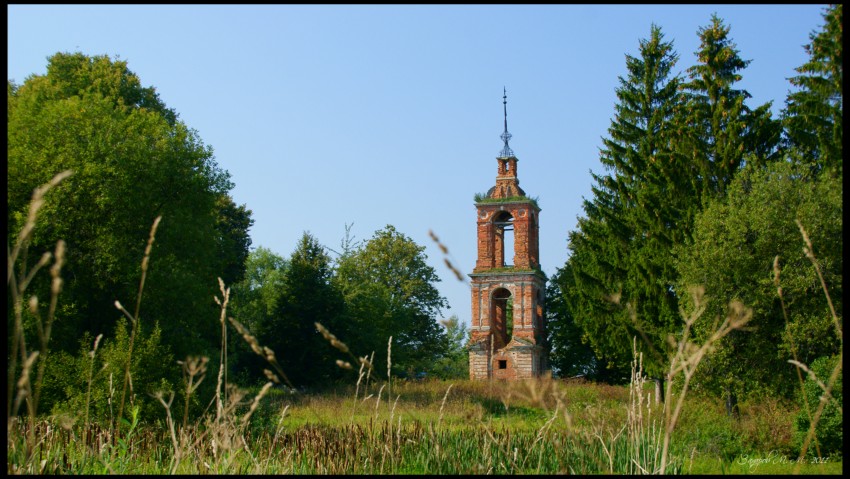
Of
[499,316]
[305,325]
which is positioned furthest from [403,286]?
[305,325]

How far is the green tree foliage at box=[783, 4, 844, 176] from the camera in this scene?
19406 mm

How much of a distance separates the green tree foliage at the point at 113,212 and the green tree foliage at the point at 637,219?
1284cm

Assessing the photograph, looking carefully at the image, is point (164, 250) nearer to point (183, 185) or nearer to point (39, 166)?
point (183, 185)

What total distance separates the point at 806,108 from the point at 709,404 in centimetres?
779

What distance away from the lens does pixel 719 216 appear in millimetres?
22250

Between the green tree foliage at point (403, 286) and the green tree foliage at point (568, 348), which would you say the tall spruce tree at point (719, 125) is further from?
the green tree foliage at point (403, 286)

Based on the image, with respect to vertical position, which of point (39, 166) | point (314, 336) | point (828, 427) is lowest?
point (828, 427)

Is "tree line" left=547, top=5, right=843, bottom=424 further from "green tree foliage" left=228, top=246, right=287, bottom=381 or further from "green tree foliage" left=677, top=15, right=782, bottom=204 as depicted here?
"green tree foliage" left=228, top=246, right=287, bottom=381

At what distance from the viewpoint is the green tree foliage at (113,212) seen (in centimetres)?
1923

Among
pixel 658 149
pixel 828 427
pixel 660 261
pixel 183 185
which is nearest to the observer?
pixel 828 427

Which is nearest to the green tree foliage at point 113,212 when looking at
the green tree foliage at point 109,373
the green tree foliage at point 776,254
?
the green tree foliage at point 109,373

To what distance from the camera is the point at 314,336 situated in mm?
33250

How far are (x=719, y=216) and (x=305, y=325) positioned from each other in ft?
55.5

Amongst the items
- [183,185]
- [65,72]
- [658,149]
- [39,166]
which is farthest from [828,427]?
[65,72]
